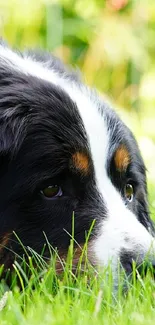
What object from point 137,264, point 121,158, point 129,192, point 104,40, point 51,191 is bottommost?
point 137,264

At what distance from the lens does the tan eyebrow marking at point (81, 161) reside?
12.3ft

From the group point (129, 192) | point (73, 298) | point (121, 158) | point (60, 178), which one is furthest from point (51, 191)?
point (73, 298)

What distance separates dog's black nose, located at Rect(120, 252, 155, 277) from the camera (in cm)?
350

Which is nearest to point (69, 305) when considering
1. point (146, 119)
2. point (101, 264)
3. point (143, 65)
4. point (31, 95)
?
point (101, 264)

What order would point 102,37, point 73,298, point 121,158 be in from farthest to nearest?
point 102,37, point 121,158, point 73,298

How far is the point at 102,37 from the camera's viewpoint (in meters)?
11.4

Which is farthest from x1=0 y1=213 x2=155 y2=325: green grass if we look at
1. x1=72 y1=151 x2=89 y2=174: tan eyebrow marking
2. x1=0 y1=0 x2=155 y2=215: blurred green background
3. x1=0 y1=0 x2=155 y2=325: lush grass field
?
x1=0 y1=0 x2=155 y2=215: blurred green background

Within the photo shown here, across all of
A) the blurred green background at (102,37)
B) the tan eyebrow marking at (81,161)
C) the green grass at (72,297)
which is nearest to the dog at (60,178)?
the tan eyebrow marking at (81,161)

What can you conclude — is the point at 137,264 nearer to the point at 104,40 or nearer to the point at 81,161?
the point at 81,161

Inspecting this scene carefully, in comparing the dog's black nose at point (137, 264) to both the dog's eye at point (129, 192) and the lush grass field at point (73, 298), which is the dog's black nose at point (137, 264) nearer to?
the lush grass field at point (73, 298)

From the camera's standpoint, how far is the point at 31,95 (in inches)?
154

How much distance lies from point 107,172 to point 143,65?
8055 millimetres

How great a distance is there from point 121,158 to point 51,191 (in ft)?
1.57

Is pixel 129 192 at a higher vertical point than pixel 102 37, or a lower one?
lower
